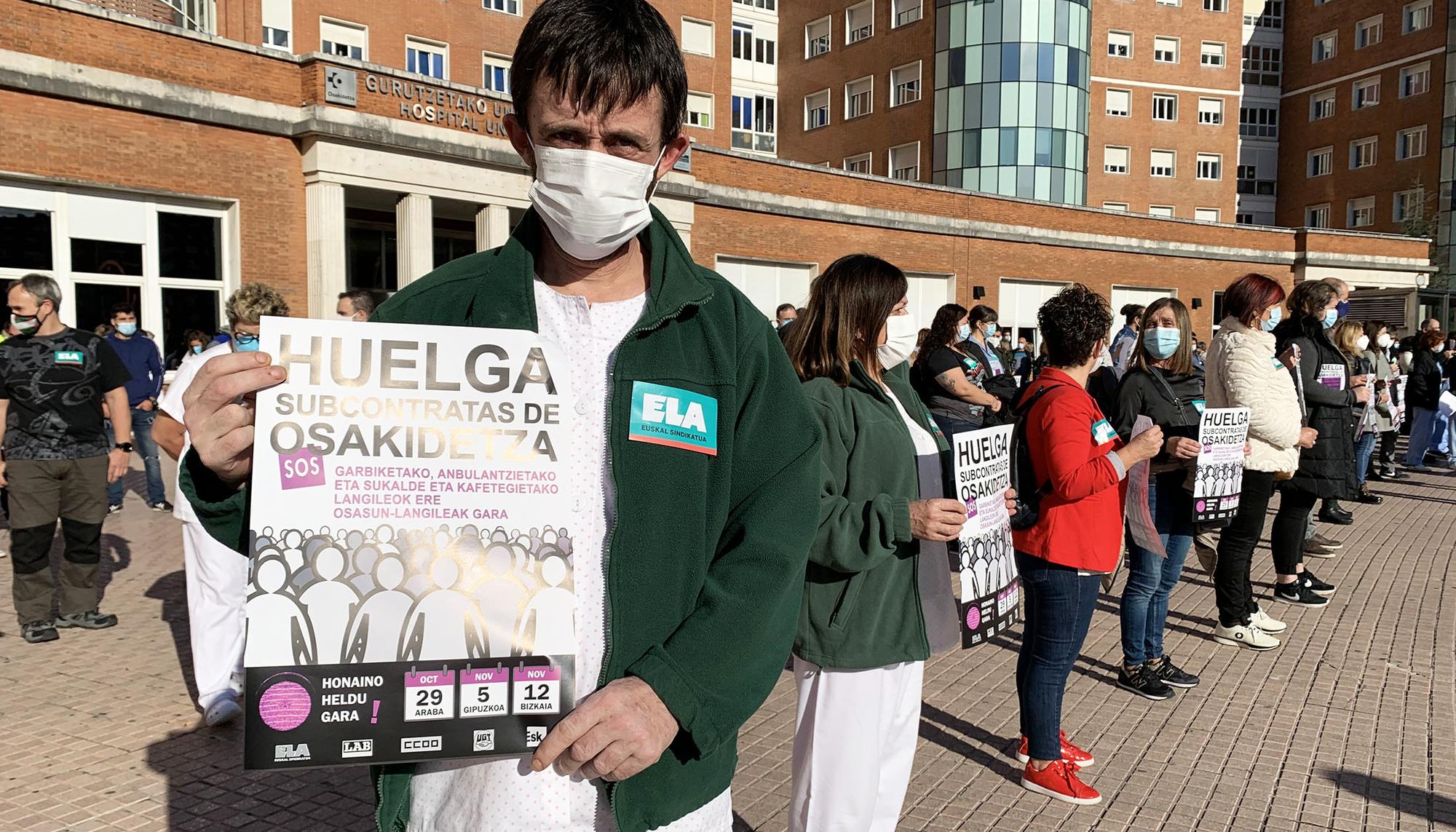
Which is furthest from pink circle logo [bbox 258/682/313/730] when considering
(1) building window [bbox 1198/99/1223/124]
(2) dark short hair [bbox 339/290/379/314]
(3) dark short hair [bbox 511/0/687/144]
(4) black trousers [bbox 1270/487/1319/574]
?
(1) building window [bbox 1198/99/1223/124]

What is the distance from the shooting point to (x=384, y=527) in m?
1.56

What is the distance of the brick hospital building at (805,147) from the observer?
17938mm

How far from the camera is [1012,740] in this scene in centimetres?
548

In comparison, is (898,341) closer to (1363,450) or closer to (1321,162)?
(1363,450)

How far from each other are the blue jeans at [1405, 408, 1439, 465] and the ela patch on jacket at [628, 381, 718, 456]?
19.1 m

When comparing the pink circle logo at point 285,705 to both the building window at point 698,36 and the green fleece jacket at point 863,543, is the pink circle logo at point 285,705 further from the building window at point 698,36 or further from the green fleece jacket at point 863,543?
the building window at point 698,36

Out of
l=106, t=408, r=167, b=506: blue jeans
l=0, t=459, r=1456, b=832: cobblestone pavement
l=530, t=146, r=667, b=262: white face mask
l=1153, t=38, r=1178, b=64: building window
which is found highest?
l=1153, t=38, r=1178, b=64: building window

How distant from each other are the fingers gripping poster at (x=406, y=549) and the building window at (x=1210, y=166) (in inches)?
2445

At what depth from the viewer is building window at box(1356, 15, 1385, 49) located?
56.3 m

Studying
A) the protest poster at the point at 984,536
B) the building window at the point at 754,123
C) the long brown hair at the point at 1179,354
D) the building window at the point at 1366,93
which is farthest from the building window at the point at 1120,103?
the protest poster at the point at 984,536

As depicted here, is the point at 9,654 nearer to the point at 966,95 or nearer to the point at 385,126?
the point at 385,126

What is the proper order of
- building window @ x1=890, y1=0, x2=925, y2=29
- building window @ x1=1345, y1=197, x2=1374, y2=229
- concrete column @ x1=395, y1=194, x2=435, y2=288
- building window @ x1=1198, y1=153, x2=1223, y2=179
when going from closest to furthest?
concrete column @ x1=395, y1=194, x2=435, y2=288 → building window @ x1=890, y1=0, x2=925, y2=29 → building window @ x1=1198, y1=153, x2=1223, y2=179 → building window @ x1=1345, y1=197, x2=1374, y2=229

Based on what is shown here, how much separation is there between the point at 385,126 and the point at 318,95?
1.37 meters

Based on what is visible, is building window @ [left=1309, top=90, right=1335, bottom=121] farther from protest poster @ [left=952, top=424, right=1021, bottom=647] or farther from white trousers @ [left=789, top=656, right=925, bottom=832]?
white trousers @ [left=789, top=656, right=925, bottom=832]
